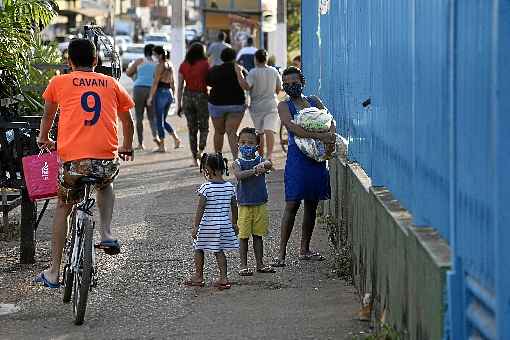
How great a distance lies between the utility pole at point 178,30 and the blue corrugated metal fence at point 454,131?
20859mm

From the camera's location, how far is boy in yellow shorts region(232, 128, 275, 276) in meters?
9.49

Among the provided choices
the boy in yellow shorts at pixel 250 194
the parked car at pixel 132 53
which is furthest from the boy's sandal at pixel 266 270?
the parked car at pixel 132 53

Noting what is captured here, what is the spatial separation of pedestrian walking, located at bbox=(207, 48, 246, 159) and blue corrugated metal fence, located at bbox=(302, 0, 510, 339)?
770 centimetres

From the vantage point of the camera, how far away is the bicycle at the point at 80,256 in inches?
311

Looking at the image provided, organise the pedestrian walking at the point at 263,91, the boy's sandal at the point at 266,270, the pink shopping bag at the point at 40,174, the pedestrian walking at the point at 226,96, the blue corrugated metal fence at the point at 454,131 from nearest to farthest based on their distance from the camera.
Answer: the blue corrugated metal fence at the point at 454,131 < the pink shopping bag at the point at 40,174 < the boy's sandal at the point at 266,270 < the pedestrian walking at the point at 226,96 < the pedestrian walking at the point at 263,91

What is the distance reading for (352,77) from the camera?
32.6ft

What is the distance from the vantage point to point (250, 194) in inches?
377

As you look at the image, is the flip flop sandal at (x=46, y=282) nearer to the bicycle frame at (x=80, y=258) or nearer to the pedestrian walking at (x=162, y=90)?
the bicycle frame at (x=80, y=258)

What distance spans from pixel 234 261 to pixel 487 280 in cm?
580

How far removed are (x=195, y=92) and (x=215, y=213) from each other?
28.1 ft

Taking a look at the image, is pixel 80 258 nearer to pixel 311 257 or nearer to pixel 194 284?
pixel 194 284

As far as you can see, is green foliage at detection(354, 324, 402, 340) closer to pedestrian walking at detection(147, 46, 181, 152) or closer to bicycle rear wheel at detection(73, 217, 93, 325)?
bicycle rear wheel at detection(73, 217, 93, 325)

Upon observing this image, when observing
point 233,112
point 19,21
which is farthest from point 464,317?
point 233,112

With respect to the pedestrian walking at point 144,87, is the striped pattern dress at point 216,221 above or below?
below
